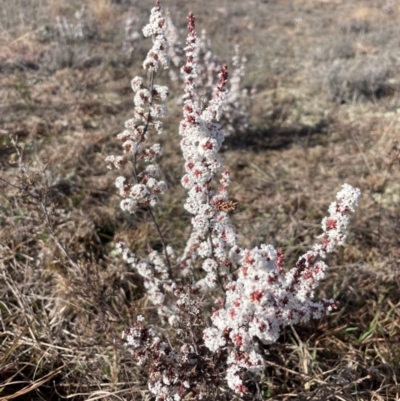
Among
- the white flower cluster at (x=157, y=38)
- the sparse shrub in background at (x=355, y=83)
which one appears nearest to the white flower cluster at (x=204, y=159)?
the white flower cluster at (x=157, y=38)

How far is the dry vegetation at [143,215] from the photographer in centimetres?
259

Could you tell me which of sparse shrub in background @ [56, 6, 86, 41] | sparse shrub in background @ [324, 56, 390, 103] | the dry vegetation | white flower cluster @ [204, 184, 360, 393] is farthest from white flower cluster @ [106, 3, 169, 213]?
sparse shrub in background @ [56, 6, 86, 41]

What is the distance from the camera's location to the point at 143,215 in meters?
4.26

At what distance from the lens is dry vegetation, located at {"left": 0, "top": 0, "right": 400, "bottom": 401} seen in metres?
2.59

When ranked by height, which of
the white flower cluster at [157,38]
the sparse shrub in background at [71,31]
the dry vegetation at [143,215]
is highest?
the white flower cluster at [157,38]

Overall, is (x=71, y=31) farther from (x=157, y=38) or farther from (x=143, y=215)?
(x=157, y=38)

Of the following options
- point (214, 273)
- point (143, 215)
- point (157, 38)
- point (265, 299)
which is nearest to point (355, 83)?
point (143, 215)

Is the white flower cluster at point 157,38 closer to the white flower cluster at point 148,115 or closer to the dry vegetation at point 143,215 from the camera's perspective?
the white flower cluster at point 148,115

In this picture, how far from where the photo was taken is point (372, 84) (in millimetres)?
7199

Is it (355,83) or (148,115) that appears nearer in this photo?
(148,115)

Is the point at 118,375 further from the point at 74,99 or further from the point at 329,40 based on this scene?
the point at 329,40

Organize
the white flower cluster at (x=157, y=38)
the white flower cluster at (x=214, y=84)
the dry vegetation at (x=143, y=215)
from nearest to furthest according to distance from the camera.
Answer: the white flower cluster at (x=157, y=38)
the dry vegetation at (x=143, y=215)
the white flower cluster at (x=214, y=84)

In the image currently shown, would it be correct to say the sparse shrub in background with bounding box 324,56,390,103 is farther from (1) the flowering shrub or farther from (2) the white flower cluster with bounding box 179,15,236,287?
(2) the white flower cluster with bounding box 179,15,236,287

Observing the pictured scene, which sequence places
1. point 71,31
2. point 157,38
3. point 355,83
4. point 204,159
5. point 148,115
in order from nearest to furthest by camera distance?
point 204,159 < point 157,38 < point 148,115 < point 355,83 < point 71,31
